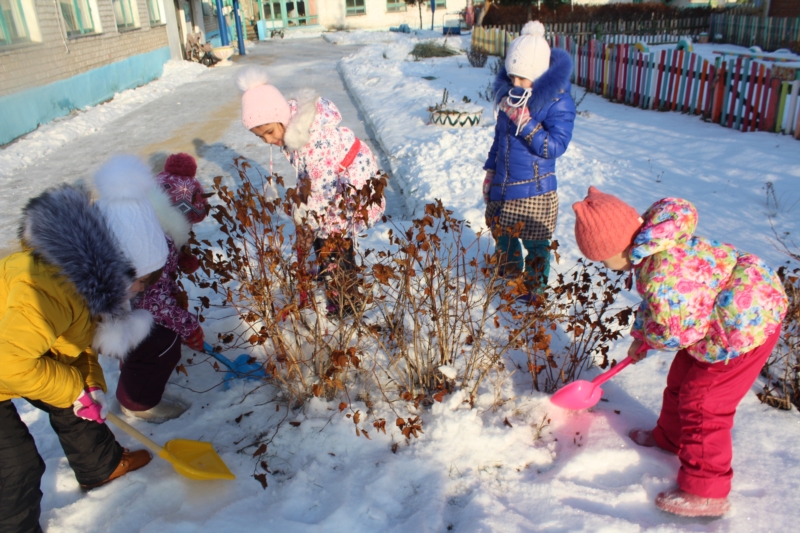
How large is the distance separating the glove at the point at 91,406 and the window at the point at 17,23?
9935mm

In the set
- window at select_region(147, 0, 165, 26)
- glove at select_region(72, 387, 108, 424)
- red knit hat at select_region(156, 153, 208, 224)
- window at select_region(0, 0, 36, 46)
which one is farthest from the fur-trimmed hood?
window at select_region(147, 0, 165, 26)

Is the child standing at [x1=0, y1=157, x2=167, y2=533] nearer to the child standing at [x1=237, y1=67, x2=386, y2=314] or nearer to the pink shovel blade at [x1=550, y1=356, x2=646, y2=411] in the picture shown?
the child standing at [x1=237, y1=67, x2=386, y2=314]

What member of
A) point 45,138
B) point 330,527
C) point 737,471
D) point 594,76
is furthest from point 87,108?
point 737,471

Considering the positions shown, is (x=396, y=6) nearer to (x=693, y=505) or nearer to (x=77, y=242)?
(x=77, y=242)

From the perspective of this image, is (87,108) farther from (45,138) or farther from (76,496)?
(76,496)

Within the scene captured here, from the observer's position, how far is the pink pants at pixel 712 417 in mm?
1913

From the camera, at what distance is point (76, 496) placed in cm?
225

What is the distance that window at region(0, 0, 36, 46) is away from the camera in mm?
9352

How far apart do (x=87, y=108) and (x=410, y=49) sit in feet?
38.6

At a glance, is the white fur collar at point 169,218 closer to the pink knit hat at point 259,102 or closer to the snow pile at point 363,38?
the pink knit hat at point 259,102

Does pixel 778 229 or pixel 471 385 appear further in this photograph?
pixel 778 229

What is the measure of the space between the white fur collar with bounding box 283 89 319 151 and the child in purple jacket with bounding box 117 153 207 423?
1.84ft

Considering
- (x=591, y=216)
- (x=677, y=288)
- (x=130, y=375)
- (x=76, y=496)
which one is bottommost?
(x=76, y=496)

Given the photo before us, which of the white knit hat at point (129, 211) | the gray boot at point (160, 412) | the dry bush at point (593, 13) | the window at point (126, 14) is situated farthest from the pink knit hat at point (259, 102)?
the dry bush at point (593, 13)
